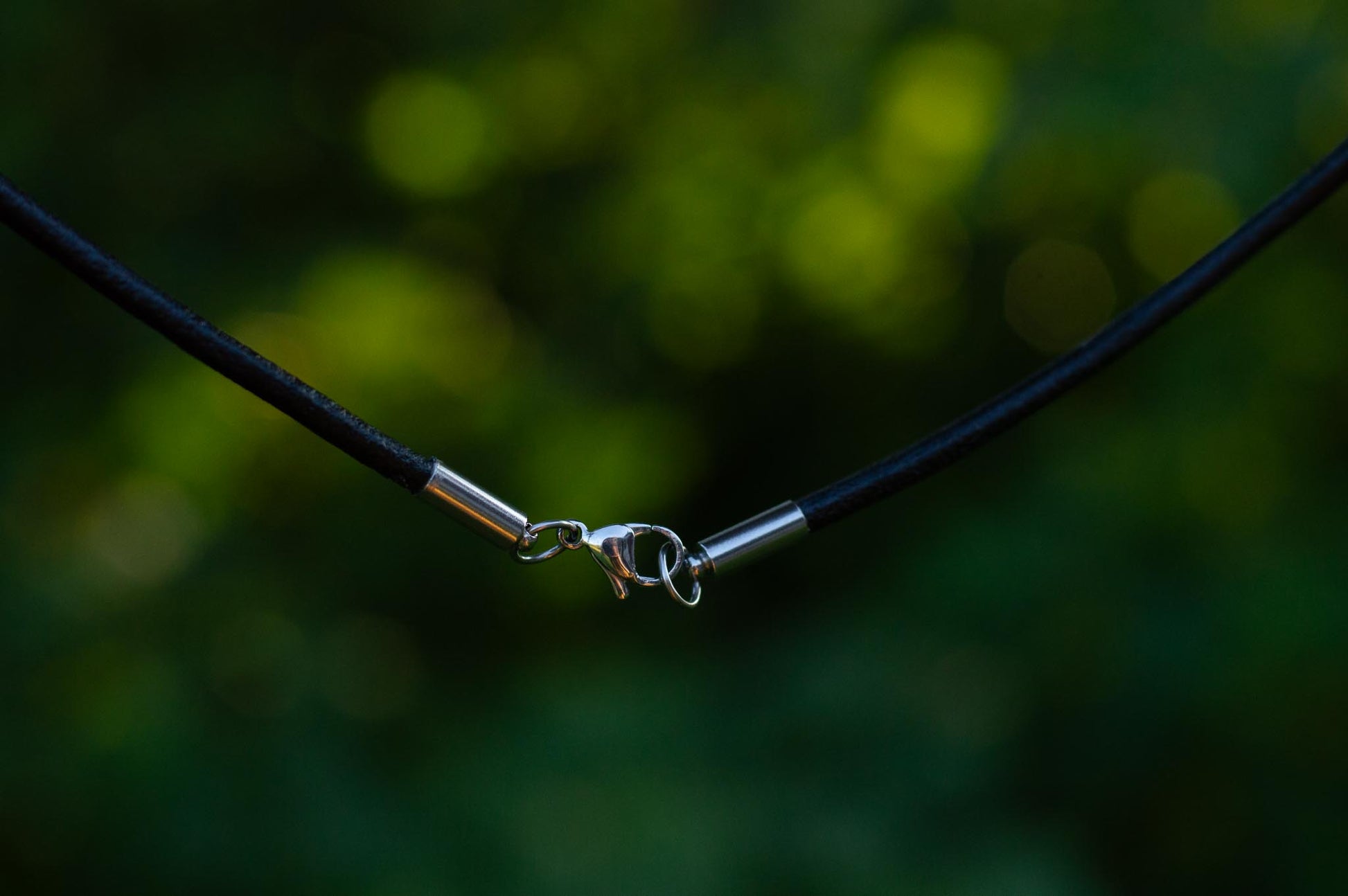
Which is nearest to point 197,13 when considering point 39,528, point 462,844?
point 39,528

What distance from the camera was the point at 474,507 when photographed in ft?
1.56

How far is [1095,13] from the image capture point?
1223 mm

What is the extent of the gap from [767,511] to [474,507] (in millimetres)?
135

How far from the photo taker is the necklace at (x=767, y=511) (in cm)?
43

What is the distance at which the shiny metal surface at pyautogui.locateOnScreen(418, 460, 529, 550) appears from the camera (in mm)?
468

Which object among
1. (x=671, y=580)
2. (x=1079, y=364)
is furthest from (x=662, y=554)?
(x=1079, y=364)

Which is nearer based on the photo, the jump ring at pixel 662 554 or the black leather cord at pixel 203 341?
the black leather cord at pixel 203 341

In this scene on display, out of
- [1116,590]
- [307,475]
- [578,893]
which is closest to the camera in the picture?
[578,893]

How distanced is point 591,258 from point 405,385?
0.93 ft

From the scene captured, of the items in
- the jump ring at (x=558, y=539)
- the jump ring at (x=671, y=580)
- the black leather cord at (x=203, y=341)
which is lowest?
the jump ring at (x=558, y=539)

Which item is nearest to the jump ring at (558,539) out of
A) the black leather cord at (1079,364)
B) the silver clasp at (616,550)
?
the silver clasp at (616,550)

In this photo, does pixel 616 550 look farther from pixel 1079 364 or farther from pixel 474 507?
pixel 1079 364

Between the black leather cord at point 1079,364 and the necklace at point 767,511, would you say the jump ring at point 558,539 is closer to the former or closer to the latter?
the necklace at point 767,511

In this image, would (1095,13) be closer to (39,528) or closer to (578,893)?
(578,893)
